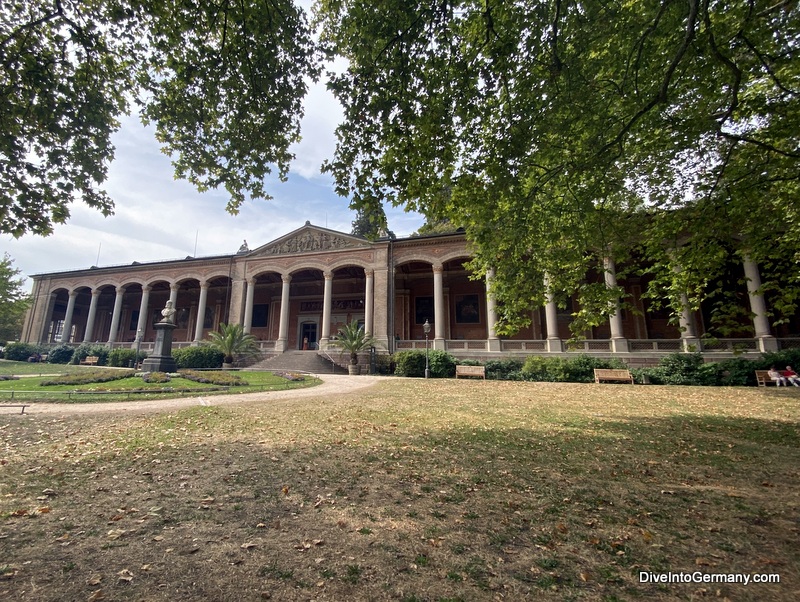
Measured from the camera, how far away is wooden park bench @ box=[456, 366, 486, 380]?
19.9m

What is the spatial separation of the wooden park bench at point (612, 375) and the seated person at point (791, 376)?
5.32 metres

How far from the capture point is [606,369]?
17734 mm

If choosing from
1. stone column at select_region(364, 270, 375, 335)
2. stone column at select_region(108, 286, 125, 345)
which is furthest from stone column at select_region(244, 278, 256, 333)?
stone column at select_region(108, 286, 125, 345)

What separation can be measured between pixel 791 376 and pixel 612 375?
6.20m

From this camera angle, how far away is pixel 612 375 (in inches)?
674

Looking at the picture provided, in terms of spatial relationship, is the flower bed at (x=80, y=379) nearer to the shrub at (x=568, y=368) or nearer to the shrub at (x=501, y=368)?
the shrub at (x=501, y=368)

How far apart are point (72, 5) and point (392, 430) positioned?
8698 millimetres

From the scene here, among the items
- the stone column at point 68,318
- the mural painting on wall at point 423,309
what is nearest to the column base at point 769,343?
the mural painting on wall at point 423,309

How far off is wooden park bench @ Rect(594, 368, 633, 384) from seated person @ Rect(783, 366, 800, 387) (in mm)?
5320

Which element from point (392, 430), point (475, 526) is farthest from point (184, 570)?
point (392, 430)

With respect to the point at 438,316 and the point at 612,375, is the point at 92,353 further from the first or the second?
the point at 612,375

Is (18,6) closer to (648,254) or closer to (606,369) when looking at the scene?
(648,254)

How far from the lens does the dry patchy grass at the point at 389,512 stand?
226cm

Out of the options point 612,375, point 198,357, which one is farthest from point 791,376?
point 198,357
